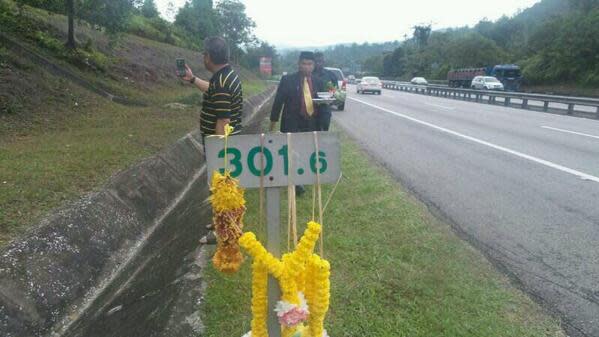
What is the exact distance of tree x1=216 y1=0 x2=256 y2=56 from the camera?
57188 millimetres

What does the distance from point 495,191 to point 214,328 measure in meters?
5.08

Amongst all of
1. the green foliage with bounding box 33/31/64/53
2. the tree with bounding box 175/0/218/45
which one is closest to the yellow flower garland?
the green foliage with bounding box 33/31/64/53

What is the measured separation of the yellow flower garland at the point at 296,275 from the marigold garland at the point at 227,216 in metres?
0.11

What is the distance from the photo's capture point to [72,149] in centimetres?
752

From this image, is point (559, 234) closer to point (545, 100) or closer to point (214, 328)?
point (214, 328)

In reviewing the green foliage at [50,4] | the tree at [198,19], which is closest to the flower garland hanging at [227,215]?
the green foliage at [50,4]

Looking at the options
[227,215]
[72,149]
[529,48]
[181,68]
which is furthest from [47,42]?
[529,48]

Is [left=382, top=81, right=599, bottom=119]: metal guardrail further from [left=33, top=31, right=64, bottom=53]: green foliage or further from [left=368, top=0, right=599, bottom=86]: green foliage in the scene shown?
[left=33, top=31, right=64, bottom=53]: green foliage

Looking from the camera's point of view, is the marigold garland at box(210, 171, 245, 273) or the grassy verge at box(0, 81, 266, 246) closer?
the marigold garland at box(210, 171, 245, 273)

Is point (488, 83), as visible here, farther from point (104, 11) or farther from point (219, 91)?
point (219, 91)

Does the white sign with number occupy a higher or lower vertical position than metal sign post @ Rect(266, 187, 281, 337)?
higher

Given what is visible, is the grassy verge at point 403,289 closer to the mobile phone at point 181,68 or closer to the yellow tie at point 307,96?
the yellow tie at point 307,96

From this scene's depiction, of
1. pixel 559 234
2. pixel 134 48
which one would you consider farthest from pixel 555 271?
pixel 134 48

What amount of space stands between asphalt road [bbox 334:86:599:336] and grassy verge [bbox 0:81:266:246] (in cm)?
415
